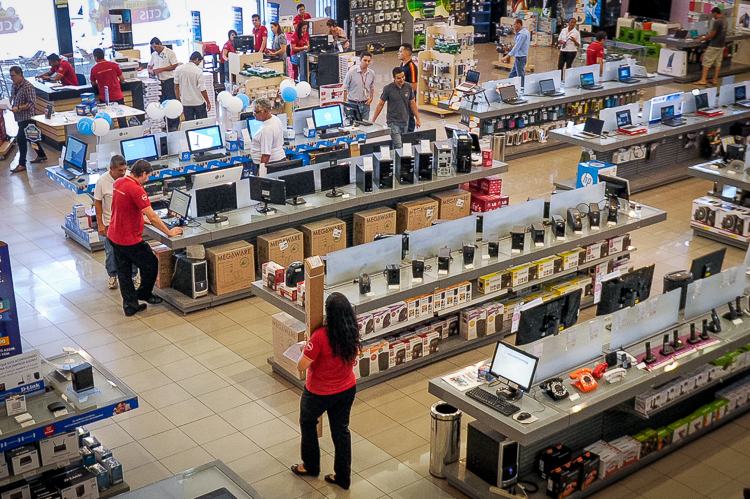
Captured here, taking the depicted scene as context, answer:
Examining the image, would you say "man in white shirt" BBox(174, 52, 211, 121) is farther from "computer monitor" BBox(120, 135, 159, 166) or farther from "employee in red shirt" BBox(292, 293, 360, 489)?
"employee in red shirt" BBox(292, 293, 360, 489)

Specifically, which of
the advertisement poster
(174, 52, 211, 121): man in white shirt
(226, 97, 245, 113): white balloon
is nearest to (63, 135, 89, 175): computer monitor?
(226, 97, 245, 113): white balloon

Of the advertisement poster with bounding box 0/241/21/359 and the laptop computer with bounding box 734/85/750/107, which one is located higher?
the laptop computer with bounding box 734/85/750/107

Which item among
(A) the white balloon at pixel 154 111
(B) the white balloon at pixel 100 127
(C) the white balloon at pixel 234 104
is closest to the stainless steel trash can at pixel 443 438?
(B) the white balloon at pixel 100 127

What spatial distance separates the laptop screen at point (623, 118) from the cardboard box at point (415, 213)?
3.65 m

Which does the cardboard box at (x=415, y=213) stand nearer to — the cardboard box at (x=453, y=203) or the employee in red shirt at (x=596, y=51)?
the cardboard box at (x=453, y=203)

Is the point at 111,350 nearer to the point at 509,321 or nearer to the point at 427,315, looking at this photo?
the point at 427,315

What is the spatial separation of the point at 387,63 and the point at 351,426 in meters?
15.5

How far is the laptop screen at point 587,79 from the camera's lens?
1495cm

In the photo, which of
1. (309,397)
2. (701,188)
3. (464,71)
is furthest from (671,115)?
(309,397)

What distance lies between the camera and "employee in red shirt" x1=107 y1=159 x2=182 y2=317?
8438 mm

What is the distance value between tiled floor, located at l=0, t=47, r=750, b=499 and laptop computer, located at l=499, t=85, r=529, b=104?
13.6 ft

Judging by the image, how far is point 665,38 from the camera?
20.7m

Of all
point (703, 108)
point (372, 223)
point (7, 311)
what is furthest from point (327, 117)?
point (7, 311)

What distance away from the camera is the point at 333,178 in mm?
10031
